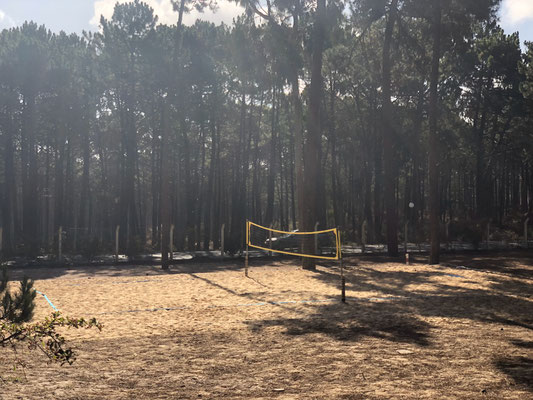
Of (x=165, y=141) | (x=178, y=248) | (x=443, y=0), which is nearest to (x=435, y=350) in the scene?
(x=165, y=141)

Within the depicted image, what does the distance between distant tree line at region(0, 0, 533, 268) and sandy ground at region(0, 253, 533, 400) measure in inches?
289

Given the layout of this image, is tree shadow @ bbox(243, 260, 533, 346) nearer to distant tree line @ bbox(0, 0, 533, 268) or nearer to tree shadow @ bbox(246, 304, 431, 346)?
tree shadow @ bbox(246, 304, 431, 346)

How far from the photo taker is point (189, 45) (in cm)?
3441

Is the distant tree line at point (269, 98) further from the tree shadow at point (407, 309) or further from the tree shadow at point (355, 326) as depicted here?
the tree shadow at point (355, 326)

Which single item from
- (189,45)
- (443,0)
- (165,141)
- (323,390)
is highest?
(189,45)

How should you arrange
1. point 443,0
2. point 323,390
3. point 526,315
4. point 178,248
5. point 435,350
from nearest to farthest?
A: point 323,390
point 435,350
point 526,315
point 443,0
point 178,248

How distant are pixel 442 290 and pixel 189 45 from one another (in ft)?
80.7

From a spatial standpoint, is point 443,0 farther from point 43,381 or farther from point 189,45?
point 43,381

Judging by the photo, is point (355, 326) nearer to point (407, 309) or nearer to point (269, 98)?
point (407, 309)

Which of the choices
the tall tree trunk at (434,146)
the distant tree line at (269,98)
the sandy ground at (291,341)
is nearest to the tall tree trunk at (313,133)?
the distant tree line at (269,98)

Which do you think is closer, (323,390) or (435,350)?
(323,390)

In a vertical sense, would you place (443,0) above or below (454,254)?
above

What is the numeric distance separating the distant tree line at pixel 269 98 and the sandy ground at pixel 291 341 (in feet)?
24.1

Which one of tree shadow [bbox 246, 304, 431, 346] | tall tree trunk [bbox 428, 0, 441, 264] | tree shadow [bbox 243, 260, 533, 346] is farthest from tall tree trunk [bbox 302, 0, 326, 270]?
tree shadow [bbox 246, 304, 431, 346]
